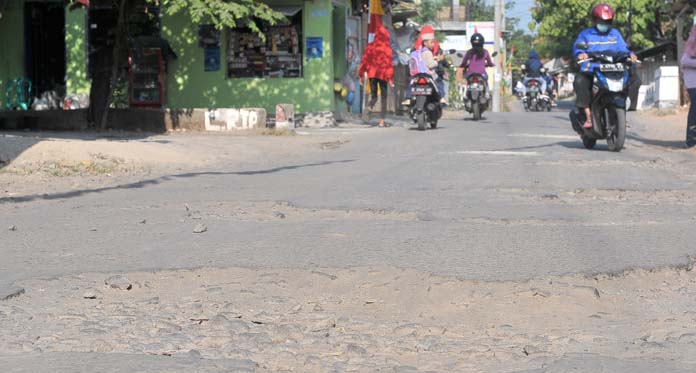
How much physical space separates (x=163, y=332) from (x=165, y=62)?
1759cm

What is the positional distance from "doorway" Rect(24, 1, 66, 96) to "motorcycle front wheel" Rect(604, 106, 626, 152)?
12.9 m

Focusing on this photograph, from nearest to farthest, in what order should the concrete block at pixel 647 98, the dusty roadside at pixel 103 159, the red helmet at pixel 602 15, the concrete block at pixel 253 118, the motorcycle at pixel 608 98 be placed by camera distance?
the dusty roadside at pixel 103 159
the motorcycle at pixel 608 98
the red helmet at pixel 602 15
the concrete block at pixel 253 118
the concrete block at pixel 647 98

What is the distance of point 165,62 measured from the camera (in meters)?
20.9

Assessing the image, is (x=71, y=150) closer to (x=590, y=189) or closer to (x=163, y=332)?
(x=590, y=189)

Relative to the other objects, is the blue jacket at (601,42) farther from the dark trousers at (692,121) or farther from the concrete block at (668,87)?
the concrete block at (668,87)

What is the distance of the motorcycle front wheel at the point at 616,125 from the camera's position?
11.6 m

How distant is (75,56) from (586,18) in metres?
36.2

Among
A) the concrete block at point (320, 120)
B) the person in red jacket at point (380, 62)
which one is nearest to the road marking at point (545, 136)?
the person in red jacket at point (380, 62)

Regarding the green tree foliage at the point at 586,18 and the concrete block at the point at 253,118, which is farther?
the green tree foliage at the point at 586,18

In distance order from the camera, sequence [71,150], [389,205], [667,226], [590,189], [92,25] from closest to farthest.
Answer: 1. [667,226]
2. [389,205]
3. [590,189]
4. [71,150]
5. [92,25]

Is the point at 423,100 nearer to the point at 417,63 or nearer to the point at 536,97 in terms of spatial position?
the point at 417,63

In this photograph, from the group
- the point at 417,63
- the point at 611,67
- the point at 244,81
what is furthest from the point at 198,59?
the point at 611,67

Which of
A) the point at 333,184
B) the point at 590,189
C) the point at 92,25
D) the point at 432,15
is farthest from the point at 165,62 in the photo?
the point at 432,15

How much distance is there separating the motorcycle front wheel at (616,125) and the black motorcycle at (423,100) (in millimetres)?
5519
